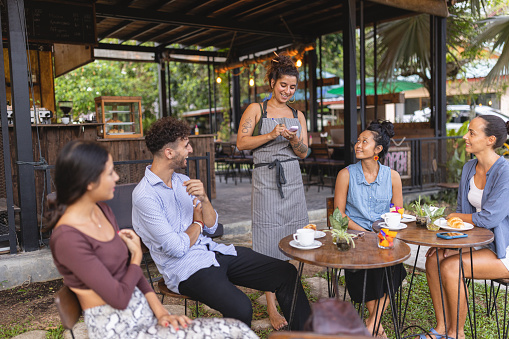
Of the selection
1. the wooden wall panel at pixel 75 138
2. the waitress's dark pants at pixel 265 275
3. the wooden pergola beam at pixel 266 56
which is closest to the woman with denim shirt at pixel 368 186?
the waitress's dark pants at pixel 265 275

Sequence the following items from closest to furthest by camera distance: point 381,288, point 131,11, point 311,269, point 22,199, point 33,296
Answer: point 381,288 → point 33,296 → point 22,199 → point 311,269 → point 131,11

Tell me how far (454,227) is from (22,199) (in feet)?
12.0

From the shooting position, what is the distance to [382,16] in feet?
27.4

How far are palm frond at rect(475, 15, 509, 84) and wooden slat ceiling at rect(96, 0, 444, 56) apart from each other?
251 centimetres

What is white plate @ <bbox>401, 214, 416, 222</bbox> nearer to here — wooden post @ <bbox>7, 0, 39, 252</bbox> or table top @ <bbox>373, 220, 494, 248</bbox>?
table top @ <bbox>373, 220, 494, 248</bbox>

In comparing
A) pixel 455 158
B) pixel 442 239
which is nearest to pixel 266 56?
pixel 455 158

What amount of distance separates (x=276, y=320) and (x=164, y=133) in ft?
5.21

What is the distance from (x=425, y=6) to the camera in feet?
23.2

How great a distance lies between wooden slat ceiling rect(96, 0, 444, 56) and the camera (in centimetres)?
757

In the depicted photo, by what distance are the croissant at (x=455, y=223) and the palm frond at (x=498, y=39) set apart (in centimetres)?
766

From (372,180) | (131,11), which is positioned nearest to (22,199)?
(372,180)

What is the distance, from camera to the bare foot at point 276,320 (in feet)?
10.4

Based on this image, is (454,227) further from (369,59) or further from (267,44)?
(369,59)

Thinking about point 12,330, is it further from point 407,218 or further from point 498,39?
point 498,39
